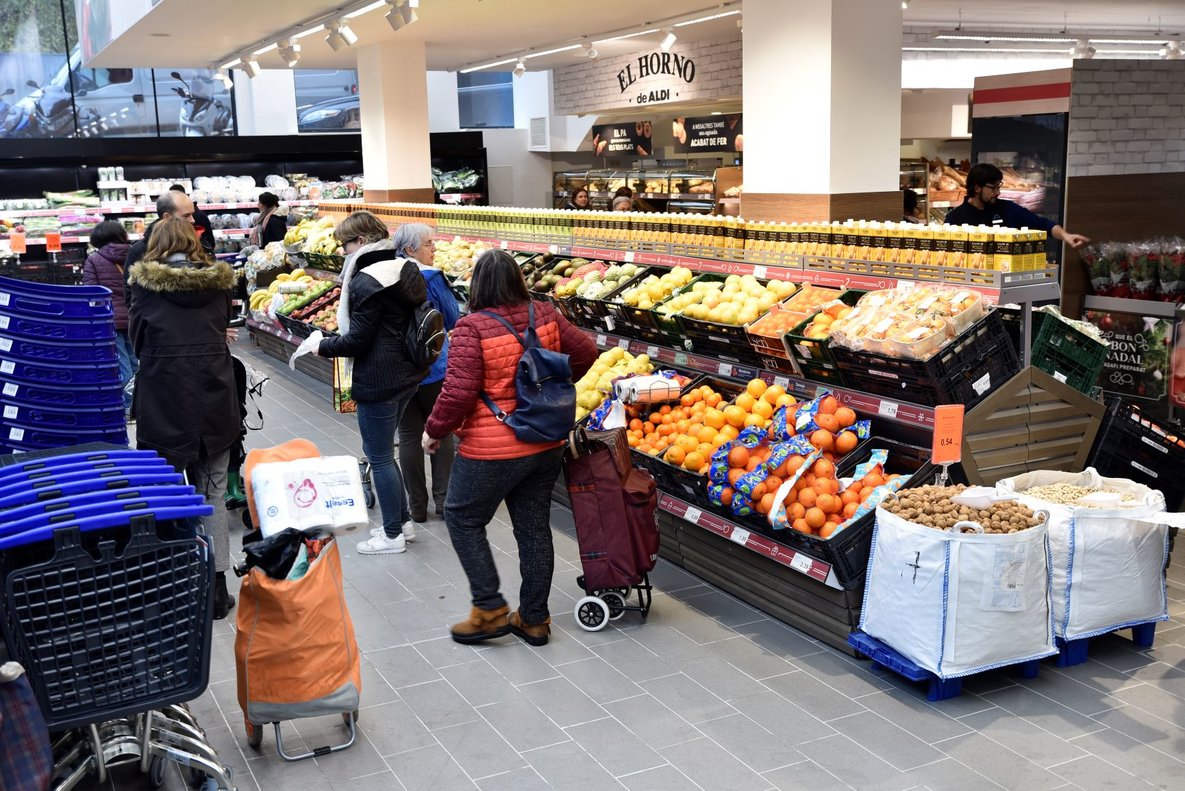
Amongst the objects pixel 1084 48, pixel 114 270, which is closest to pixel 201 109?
pixel 114 270

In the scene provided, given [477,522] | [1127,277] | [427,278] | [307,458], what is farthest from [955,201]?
[307,458]

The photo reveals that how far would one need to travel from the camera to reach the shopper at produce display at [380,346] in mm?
5375

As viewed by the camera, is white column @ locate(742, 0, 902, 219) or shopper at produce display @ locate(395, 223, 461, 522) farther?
white column @ locate(742, 0, 902, 219)

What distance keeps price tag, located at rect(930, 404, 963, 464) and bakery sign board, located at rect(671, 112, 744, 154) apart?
9318 millimetres

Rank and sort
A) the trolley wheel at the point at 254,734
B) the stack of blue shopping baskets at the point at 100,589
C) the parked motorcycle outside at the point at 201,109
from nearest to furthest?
1. the stack of blue shopping baskets at the point at 100,589
2. the trolley wheel at the point at 254,734
3. the parked motorcycle outside at the point at 201,109

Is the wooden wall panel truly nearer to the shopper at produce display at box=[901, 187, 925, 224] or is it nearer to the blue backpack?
the shopper at produce display at box=[901, 187, 925, 224]

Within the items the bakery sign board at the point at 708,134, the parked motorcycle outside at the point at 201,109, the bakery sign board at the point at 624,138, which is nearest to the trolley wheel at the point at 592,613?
the bakery sign board at the point at 708,134

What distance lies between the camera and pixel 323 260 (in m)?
11.8

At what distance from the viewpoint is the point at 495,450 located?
443 cm

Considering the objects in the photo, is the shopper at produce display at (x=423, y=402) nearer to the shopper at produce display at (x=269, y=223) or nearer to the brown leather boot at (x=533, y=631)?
the brown leather boot at (x=533, y=631)

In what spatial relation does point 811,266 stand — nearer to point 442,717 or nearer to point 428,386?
point 428,386

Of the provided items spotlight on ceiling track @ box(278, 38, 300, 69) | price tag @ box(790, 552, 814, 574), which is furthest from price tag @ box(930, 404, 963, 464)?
spotlight on ceiling track @ box(278, 38, 300, 69)

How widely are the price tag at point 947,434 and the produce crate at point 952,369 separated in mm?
185

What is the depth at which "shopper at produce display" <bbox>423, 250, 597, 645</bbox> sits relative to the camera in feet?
14.5
